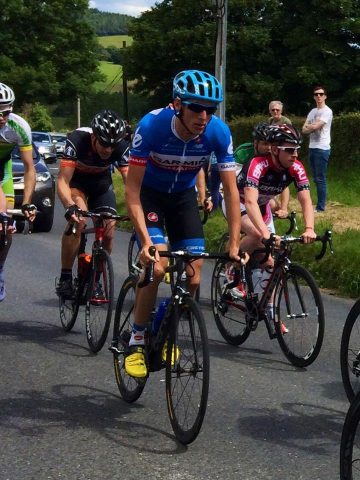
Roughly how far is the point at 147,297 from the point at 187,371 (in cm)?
74

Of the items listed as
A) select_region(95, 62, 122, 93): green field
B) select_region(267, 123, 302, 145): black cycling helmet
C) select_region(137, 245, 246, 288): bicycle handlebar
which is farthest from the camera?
select_region(95, 62, 122, 93): green field

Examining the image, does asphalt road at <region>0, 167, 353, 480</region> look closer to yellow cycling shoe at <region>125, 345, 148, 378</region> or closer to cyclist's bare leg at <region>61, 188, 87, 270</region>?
yellow cycling shoe at <region>125, 345, 148, 378</region>

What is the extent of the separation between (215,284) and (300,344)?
164 centimetres

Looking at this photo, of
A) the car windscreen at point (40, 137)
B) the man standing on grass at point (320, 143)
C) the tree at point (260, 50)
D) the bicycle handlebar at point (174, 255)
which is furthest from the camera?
the tree at point (260, 50)

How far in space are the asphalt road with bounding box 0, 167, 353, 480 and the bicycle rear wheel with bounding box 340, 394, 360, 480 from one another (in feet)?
2.32

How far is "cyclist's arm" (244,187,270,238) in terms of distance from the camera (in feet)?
25.4

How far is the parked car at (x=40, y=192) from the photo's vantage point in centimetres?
1709

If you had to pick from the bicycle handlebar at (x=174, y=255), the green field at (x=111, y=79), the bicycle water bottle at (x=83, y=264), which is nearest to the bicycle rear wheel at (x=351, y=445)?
the bicycle handlebar at (x=174, y=255)

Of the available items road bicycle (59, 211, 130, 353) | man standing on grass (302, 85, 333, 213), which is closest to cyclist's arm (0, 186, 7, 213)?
road bicycle (59, 211, 130, 353)

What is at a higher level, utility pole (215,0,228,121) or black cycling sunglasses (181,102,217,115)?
utility pole (215,0,228,121)

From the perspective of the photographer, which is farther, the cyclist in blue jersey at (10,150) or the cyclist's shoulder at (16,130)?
the cyclist's shoulder at (16,130)

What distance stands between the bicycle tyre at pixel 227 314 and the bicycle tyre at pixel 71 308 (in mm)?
1221

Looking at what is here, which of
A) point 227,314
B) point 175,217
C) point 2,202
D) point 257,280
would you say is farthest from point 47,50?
point 175,217

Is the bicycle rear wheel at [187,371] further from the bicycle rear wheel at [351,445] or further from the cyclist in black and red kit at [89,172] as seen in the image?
the cyclist in black and red kit at [89,172]
